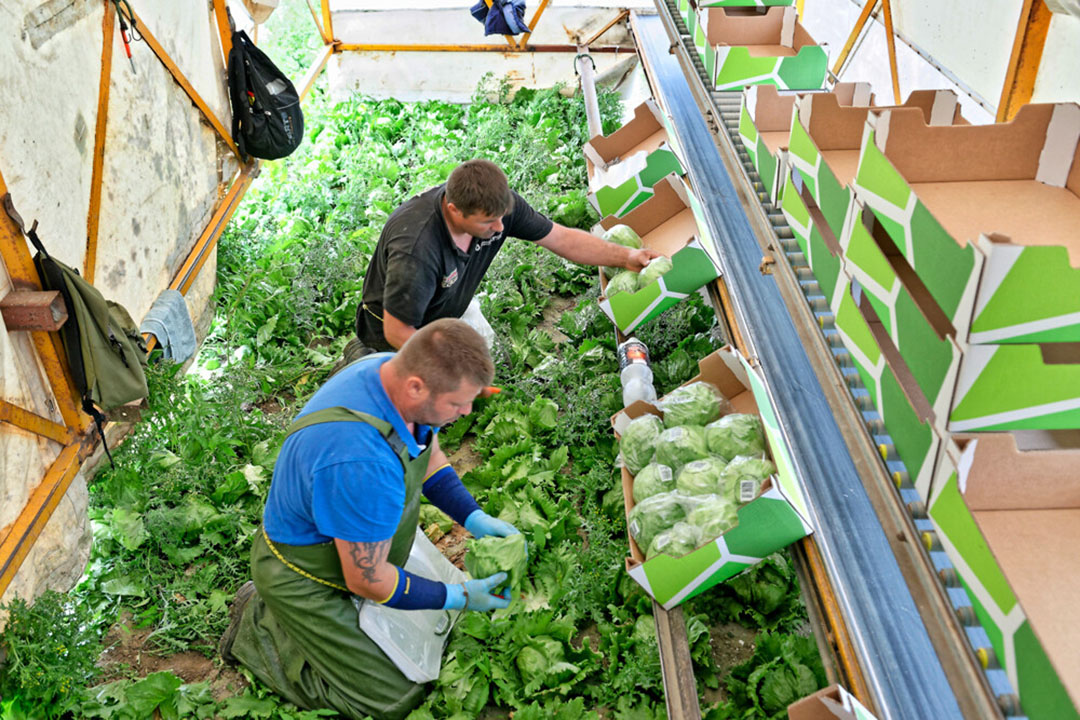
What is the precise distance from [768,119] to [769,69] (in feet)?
2.41

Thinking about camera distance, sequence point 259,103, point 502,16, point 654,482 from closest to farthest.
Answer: point 654,482, point 259,103, point 502,16

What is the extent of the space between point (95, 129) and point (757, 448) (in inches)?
157

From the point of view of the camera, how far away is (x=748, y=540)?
254 centimetres

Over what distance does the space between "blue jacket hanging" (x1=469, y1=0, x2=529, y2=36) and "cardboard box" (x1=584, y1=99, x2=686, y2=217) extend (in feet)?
10.3

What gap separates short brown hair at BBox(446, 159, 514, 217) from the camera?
375 centimetres

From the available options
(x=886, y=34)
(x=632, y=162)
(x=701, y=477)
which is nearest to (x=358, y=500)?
(x=701, y=477)

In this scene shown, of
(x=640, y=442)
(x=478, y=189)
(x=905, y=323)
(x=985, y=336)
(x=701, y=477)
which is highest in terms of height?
(x=985, y=336)

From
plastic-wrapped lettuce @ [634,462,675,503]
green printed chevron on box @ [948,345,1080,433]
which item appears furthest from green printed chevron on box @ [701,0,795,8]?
green printed chevron on box @ [948,345,1080,433]

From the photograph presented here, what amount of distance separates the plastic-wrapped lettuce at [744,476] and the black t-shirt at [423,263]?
1.83m

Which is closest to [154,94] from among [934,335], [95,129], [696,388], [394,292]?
[95,129]

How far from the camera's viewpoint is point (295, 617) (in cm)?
324

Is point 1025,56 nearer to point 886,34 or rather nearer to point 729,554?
point 886,34

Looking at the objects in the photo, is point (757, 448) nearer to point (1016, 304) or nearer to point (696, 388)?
point (696, 388)

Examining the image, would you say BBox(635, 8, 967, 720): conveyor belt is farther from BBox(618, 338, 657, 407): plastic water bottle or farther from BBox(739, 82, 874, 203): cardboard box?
BBox(618, 338, 657, 407): plastic water bottle
